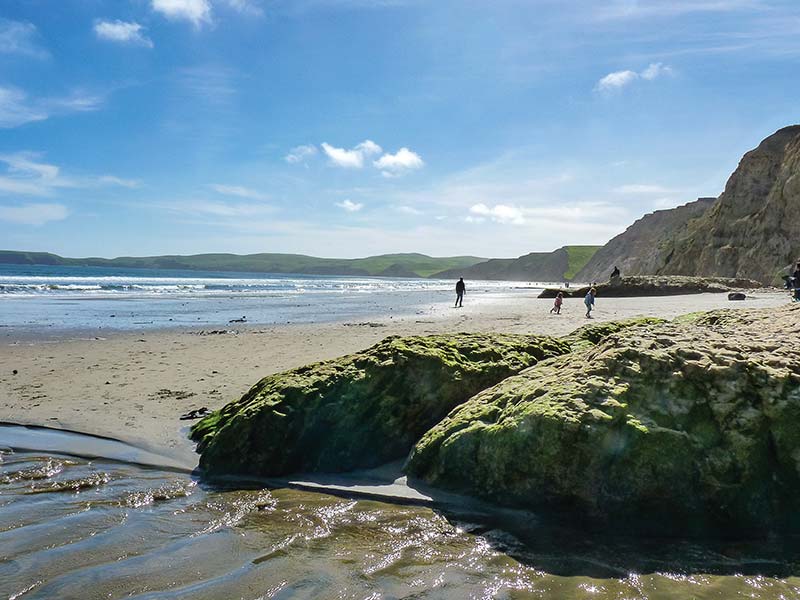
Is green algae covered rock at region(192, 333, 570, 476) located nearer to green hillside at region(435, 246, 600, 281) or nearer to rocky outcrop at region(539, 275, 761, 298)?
rocky outcrop at region(539, 275, 761, 298)

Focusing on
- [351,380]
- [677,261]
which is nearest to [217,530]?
[351,380]

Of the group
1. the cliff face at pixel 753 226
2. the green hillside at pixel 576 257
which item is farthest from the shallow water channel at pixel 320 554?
the green hillside at pixel 576 257

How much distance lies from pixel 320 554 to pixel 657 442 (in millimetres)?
2616

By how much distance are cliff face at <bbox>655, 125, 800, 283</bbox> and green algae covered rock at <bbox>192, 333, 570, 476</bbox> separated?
2098 inches

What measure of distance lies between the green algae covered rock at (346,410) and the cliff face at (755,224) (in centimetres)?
5330

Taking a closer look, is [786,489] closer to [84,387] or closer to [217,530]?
[217,530]

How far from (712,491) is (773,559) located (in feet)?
1.72

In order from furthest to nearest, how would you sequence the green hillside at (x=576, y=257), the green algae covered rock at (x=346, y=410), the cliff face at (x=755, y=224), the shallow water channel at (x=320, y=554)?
the green hillside at (x=576, y=257) → the cliff face at (x=755, y=224) → the green algae covered rock at (x=346, y=410) → the shallow water channel at (x=320, y=554)

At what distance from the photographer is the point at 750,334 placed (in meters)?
5.21

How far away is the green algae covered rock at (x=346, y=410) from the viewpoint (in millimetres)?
5395

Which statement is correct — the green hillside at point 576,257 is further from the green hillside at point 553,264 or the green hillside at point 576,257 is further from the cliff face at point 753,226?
the cliff face at point 753,226

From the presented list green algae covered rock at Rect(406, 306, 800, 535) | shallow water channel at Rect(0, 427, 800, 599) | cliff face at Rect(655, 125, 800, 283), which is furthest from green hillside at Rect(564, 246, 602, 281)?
shallow water channel at Rect(0, 427, 800, 599)

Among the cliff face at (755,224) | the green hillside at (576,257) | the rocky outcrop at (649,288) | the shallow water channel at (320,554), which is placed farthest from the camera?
the green hillside at (576,257)

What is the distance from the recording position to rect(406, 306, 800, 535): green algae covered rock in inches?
153
